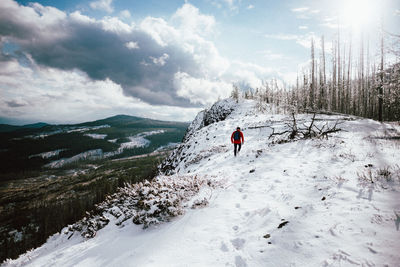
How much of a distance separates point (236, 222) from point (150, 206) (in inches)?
126

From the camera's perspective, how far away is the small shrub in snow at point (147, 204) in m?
6.00

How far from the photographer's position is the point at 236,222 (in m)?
4.77

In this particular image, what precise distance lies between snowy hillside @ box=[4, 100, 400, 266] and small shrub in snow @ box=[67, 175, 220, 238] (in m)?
0.06

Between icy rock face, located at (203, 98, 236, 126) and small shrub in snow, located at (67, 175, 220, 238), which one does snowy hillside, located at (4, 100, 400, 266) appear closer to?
small shrub in snow, located at (67, 175, 220, 238)

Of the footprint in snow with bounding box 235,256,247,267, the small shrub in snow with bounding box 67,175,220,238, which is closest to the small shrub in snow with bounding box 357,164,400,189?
the footprint in snow with bounding box 235,256,247,267

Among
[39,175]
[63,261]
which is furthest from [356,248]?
[39,175]

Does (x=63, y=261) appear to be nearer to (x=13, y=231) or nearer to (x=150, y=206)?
(x=150, y=206)

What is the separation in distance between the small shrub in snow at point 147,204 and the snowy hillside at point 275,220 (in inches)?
2.4

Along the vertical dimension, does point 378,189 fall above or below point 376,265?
above

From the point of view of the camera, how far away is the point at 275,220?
14.7ft

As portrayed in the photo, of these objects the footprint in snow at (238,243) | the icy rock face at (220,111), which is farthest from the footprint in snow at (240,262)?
the icy rock face at (220,111)

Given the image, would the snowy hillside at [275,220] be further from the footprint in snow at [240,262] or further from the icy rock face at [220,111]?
the icy rock face at [220,111]

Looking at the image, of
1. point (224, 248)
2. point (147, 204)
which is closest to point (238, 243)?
point (224, 248)

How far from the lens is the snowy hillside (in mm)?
3242
